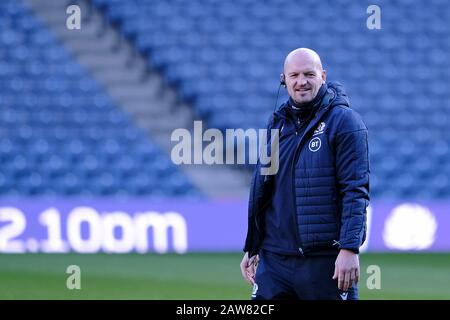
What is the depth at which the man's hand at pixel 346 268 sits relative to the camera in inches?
184

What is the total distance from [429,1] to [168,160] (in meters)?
6.35

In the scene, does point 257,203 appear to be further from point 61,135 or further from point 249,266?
point 61,135

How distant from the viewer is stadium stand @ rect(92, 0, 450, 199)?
1582cm

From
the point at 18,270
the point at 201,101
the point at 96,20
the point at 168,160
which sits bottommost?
the point at 18,270

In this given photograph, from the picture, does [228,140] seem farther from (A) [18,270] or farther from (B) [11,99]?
(A) [18,270]

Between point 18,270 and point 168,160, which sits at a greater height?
point 168,160

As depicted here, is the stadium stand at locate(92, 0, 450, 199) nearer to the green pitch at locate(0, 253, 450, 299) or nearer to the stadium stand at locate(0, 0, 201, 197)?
the stadium stand at locate(0, 0, 201, 197)

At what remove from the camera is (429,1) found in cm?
1823

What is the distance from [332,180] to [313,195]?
0.12 metres
